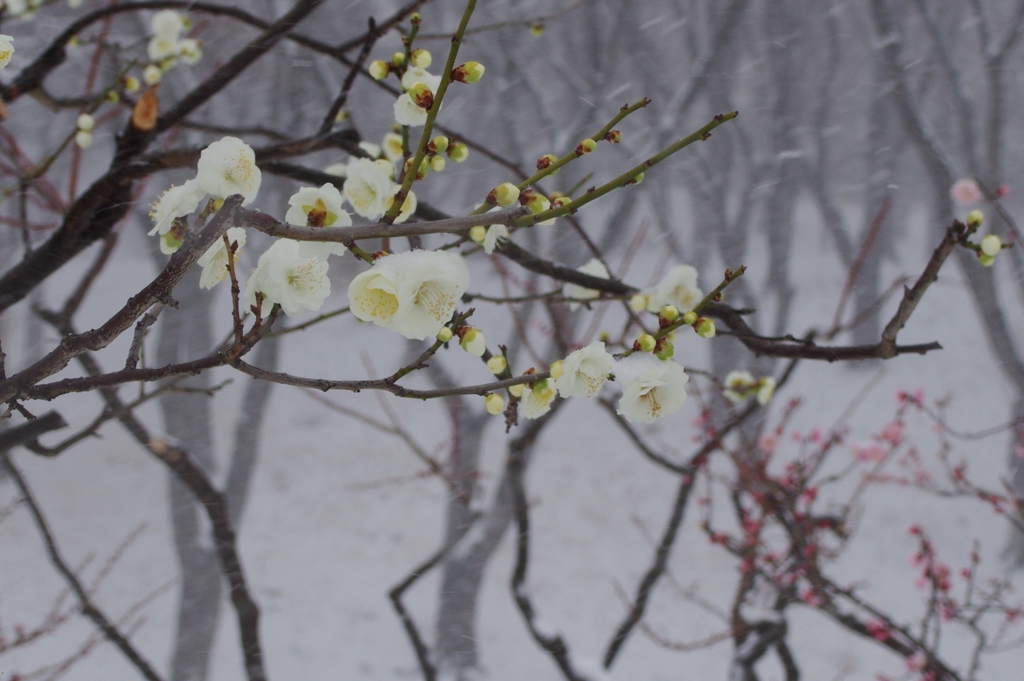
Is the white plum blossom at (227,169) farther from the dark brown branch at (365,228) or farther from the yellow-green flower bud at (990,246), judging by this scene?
the yellow-green flower bud at (990,246)

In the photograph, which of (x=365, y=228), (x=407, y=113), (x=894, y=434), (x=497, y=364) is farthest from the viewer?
(x=894, y=434)

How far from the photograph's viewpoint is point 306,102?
4383 millimetres

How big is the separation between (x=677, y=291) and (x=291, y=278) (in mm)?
687

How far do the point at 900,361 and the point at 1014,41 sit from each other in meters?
3.74

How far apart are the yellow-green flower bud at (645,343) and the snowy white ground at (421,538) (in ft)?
9.03

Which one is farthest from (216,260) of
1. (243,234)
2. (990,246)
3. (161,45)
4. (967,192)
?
(967,192)

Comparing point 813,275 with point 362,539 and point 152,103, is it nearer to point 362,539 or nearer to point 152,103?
point 362,539

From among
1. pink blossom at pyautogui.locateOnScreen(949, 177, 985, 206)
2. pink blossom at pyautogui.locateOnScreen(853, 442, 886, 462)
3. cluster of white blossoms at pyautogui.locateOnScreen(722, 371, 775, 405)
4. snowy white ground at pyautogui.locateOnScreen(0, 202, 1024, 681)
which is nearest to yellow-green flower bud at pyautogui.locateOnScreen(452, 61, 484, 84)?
cluster of white blossoms at pyautogui.locateOnScreen(722, 371, 775, 405)

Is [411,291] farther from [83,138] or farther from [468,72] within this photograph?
[83,138]

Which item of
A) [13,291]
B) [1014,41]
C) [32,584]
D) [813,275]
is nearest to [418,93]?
[13,291]

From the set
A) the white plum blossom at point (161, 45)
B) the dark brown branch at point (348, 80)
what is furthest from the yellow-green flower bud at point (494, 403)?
the white plum blossom at point (161, 45)

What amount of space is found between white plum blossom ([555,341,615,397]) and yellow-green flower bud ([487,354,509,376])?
0.29ft

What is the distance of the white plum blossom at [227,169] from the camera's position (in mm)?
574

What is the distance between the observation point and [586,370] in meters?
0.65
